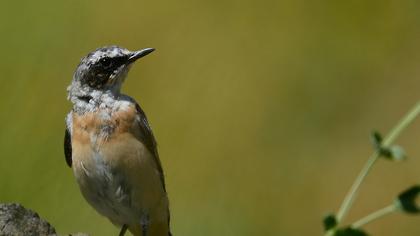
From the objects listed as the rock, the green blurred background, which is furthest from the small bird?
the green blurred background

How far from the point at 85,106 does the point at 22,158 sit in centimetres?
211

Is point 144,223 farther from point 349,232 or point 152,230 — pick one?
point 349,232

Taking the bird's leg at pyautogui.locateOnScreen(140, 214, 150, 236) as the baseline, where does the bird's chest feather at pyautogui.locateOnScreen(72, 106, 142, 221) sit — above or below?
above

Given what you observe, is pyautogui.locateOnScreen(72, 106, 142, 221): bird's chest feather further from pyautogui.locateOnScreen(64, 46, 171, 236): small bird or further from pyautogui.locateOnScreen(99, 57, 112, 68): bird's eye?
pyautogui.locateOnScreen(99, 57, 112, 68): bird's eye

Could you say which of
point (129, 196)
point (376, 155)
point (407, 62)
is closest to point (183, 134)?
point (407, 62)

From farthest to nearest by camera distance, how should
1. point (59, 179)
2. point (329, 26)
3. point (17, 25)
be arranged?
point (329, 26), point (17, 25), point (59, 179)

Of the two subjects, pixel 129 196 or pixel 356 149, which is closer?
pixel 129 196

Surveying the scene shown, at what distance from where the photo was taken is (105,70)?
11.5 ft

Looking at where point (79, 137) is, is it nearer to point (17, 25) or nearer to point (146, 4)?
point (17, 25)

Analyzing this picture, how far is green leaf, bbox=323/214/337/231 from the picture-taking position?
110 centimetres

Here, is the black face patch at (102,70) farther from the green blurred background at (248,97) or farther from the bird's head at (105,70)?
the green blurred background at (248,97)

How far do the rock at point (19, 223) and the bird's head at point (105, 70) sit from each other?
0.98 m

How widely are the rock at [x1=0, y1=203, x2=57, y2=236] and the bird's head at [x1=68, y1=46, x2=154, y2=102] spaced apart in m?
0.98

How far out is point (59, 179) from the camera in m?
5.29
